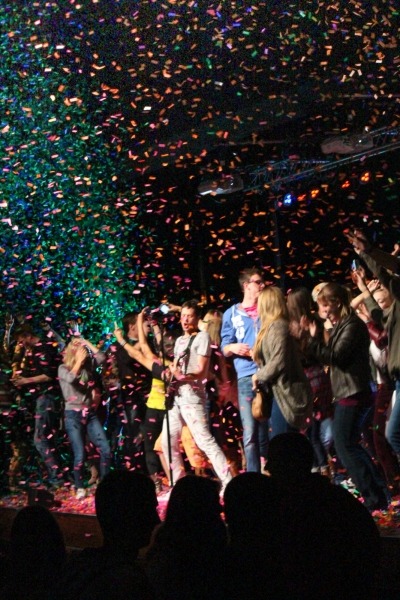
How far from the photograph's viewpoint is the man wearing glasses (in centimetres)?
664

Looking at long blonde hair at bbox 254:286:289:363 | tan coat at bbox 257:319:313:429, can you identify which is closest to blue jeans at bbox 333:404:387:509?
tan coat at bbox 257:319:313:429

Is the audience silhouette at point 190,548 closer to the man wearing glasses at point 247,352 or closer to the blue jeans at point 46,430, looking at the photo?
the man wearing glasses at point 247,352

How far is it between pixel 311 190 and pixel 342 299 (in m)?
5.82

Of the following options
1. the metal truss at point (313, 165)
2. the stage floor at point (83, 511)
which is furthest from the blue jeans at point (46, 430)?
the metal truss at point (313, 165)

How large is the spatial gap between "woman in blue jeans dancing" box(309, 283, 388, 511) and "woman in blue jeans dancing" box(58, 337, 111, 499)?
3.01 m

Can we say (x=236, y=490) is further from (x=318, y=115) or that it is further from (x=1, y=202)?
(x=318, y=115)

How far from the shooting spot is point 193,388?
725cm

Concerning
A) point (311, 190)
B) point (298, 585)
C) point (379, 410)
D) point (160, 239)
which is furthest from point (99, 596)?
point (160, 239)

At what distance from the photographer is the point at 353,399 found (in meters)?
5.89

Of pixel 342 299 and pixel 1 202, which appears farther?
pixel 1 202

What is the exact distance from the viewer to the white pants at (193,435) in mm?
7023

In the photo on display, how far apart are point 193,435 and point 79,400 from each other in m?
1.62

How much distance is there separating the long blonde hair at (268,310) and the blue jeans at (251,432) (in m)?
0.38

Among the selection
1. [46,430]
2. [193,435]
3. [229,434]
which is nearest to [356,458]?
[193,435]
